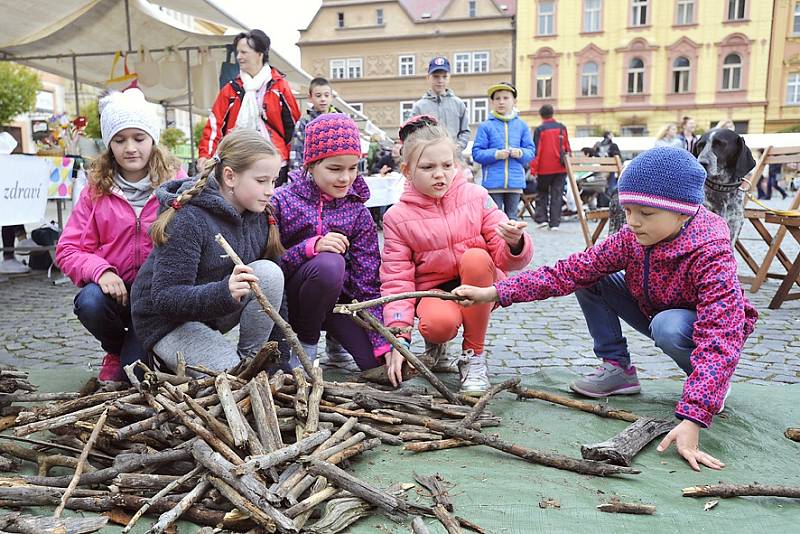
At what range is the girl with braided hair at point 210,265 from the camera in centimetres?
292

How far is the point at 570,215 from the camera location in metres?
16.2

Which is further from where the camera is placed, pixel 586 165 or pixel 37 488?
pixel 586 165

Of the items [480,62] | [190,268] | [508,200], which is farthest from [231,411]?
[480,62]

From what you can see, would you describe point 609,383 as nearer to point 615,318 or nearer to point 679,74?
point 615,318

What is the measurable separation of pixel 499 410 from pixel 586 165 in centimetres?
655

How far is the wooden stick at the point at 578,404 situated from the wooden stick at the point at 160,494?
1.58 m

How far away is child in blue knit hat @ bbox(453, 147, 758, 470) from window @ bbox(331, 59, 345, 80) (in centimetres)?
4650

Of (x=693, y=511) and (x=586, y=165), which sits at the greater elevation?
(x=586, y=165)

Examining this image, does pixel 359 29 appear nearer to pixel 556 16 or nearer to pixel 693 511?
pixel 556 16

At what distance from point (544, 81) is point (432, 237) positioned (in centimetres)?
4143

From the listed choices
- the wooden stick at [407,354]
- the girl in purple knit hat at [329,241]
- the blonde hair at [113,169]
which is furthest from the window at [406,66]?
the wooden stick at [407,354]

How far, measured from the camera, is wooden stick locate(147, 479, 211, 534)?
5.89ft

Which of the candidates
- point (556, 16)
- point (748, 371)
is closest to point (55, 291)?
point (748, 371)

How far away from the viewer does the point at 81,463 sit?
6.98ft
